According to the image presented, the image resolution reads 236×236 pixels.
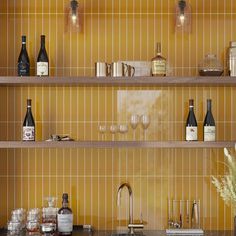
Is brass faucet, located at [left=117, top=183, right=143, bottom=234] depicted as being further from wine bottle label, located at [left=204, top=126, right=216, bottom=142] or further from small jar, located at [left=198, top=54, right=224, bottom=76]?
small jar, located at [left=198, top=54, right=224, bottom=76]

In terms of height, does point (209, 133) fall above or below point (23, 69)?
below

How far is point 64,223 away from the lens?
332 centimetres

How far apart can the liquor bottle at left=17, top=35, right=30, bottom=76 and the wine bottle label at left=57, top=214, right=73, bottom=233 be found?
2.91ft

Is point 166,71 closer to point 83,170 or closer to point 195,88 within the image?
point 195,88

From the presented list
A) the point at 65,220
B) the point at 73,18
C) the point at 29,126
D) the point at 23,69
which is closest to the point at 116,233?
the point at 65,220

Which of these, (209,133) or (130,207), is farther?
(130,207)

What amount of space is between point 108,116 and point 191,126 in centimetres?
53

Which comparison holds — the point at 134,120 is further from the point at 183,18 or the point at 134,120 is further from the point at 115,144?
the point at 183,18

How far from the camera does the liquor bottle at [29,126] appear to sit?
339cm

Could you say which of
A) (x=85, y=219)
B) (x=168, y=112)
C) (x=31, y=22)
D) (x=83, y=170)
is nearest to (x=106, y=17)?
(x=31, y=22)

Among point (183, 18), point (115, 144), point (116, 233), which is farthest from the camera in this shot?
point (183, 18)

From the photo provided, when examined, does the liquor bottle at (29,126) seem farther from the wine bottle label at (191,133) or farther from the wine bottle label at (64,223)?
the wine bottle label at (191,133)

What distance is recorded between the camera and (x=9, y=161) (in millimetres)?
3570

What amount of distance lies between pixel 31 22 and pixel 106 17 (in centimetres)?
48
